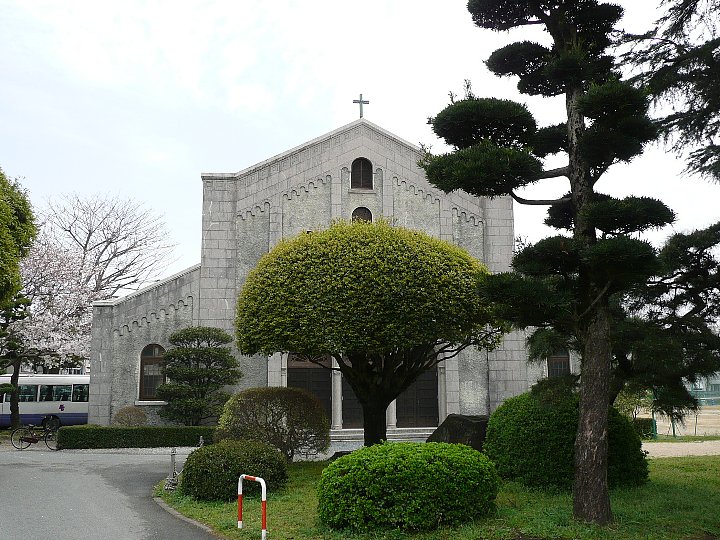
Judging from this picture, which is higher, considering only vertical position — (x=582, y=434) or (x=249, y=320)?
(x=249, y=320)

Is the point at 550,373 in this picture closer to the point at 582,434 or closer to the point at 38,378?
the point at 582,434

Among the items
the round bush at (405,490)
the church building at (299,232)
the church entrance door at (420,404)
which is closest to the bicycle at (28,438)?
the church building at (299,232)

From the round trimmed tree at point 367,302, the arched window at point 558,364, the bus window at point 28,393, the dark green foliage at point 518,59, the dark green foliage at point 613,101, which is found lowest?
the bus window at point 28,393

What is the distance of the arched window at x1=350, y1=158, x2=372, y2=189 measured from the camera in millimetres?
25812

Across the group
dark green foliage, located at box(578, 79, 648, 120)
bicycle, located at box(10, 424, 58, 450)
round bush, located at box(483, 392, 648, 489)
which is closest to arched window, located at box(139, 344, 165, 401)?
bicycle, located at box(10, 424, 58, 450)

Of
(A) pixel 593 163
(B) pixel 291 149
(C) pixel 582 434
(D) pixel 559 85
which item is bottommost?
(C) pixel 582 434

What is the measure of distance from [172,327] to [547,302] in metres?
17.7

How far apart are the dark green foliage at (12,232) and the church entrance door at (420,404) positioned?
1376cm

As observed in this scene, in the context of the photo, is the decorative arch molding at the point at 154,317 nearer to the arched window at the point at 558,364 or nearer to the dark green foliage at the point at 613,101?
the arched window at the point at 558,364

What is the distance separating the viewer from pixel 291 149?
25.6m

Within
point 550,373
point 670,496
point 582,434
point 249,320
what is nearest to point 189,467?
point 249,320

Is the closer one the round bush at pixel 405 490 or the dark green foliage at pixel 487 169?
the round bush at pixel 405 490

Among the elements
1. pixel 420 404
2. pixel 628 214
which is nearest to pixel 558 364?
pixel 420 404

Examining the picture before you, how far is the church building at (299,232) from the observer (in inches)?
949
